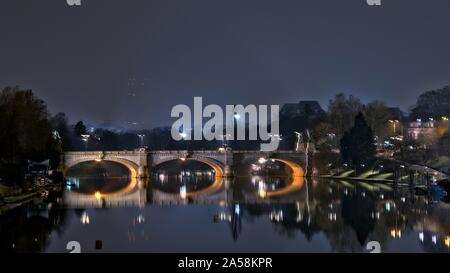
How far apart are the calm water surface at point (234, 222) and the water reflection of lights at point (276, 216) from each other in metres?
0.09

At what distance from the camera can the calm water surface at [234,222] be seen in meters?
38.2

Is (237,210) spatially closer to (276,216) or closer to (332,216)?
(276,216)

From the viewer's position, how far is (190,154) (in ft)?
355

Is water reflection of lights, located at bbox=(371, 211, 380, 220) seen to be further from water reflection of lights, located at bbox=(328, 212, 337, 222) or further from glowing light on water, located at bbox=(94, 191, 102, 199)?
glowing light on water, located at bbox=(94, 191, 102, 199)

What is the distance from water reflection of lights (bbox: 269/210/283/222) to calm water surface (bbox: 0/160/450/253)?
0.28 ft

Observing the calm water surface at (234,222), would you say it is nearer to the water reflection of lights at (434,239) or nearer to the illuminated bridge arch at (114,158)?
the water reflection of lights at (434,239)

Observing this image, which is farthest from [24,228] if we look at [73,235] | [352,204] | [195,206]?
[352,204]

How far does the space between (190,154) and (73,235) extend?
66560mm

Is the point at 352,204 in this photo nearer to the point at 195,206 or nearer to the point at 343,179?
the point at 195,206

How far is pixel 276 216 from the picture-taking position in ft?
175

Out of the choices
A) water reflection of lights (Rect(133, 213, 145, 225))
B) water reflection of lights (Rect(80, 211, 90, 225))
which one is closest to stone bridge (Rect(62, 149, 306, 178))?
water reflection of lights (Rect(133, 213, 145, 225))

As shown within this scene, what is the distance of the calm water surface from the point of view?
38250 millimetres

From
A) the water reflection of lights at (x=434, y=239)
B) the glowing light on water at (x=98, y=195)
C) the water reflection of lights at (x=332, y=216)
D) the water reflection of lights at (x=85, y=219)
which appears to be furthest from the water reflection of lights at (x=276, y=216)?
the glowing light on water at (x=98, y=195)

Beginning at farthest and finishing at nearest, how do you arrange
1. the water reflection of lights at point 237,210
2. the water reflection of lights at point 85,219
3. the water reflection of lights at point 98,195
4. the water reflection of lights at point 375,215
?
1. the water reflection of lights at point 98,195
2. the water reflection of lights at point 237,210
3. the water reflection of lights at point 375,215
4. the water reflection of lights at point 85,219
